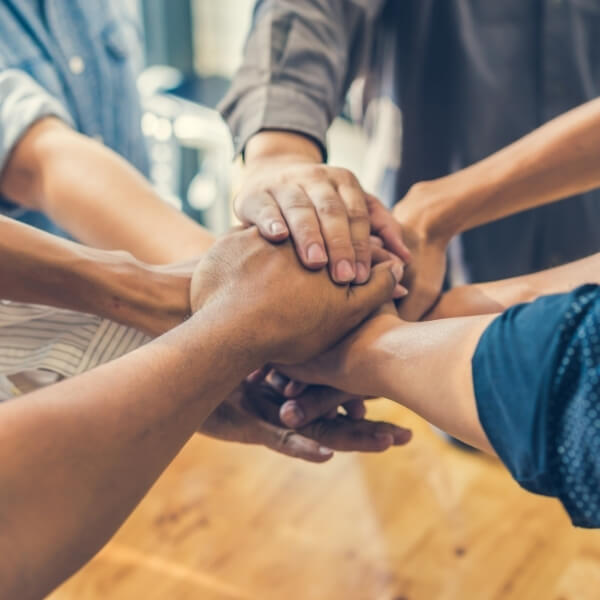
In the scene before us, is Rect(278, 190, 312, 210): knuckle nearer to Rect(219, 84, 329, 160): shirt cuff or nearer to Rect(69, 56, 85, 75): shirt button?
Rect(219, 84, 329, 160): shirt cuff

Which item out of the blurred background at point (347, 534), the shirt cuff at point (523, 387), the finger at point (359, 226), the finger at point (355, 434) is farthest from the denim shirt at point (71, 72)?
the shirt cuff at point (523, 387)

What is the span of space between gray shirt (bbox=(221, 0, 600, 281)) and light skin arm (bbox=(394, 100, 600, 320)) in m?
0.20

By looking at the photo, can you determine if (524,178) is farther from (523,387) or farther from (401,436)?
(523,387)

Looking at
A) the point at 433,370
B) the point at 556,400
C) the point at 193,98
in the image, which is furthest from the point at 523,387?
the point at 193,98

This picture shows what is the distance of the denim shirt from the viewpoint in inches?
45.7

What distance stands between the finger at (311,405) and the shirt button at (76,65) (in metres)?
0.76

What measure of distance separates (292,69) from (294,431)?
53 centimetres

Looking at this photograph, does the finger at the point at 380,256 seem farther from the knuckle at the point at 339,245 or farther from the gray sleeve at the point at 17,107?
the gray sleeve at the point at 17,107

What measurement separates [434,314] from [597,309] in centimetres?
44

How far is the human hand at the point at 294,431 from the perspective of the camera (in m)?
0.92

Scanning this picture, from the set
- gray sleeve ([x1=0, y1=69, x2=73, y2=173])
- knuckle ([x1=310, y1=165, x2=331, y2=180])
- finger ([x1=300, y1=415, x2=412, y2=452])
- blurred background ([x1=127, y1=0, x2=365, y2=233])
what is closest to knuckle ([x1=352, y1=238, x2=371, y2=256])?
knuckle ([x1=310, y1=165, x2=331, y2=180])

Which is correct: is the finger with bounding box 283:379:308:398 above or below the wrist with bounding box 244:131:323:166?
below

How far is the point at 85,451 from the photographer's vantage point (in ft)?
1.91

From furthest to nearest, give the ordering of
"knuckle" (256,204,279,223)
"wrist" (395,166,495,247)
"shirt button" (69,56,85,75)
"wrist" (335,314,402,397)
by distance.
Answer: "shirt button" (69,56,85,75)
"wrist" (395,166,495,247)
"knuckle" (256,204,279,223)
"wrist" (335,314,402,397)
